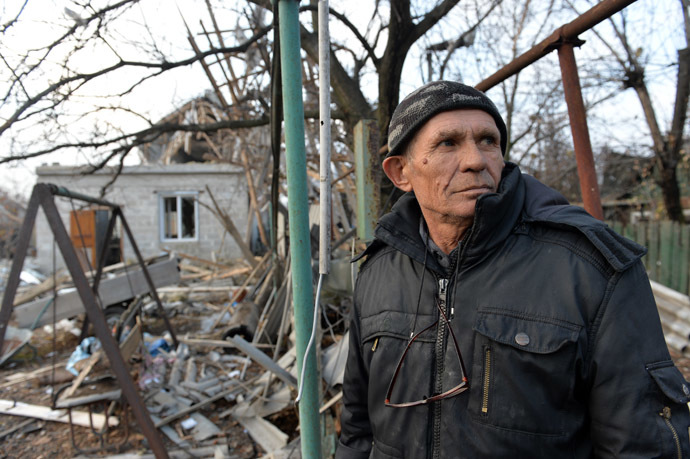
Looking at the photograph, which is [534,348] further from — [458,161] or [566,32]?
[566,32]

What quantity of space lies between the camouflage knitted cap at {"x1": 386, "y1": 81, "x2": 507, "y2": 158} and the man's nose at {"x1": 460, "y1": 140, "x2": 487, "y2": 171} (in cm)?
12

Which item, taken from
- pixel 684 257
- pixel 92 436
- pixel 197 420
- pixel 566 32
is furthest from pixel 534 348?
pixel 684 257

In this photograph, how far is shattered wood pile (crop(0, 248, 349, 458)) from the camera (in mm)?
3924

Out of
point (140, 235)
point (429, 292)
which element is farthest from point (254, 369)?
point (140, 235)

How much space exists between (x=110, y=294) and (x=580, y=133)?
704 cm

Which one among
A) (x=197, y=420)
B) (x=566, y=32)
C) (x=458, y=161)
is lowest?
(x=197, y=420)

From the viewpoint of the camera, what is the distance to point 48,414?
477 cm

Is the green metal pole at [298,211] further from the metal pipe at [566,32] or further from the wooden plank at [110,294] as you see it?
the wooden plank at [110,294]

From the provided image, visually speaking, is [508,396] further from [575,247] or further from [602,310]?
[575,247]

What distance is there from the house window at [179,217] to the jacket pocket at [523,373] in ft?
49.5

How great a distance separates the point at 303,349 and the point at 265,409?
2922mm

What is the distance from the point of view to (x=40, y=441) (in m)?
4.38

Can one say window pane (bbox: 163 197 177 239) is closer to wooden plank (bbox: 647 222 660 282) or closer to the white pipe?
wooden plank (bbox: 647 222 660 282)

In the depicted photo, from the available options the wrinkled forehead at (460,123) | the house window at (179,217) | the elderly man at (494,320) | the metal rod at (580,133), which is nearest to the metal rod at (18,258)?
the elderly man at (494,320)
